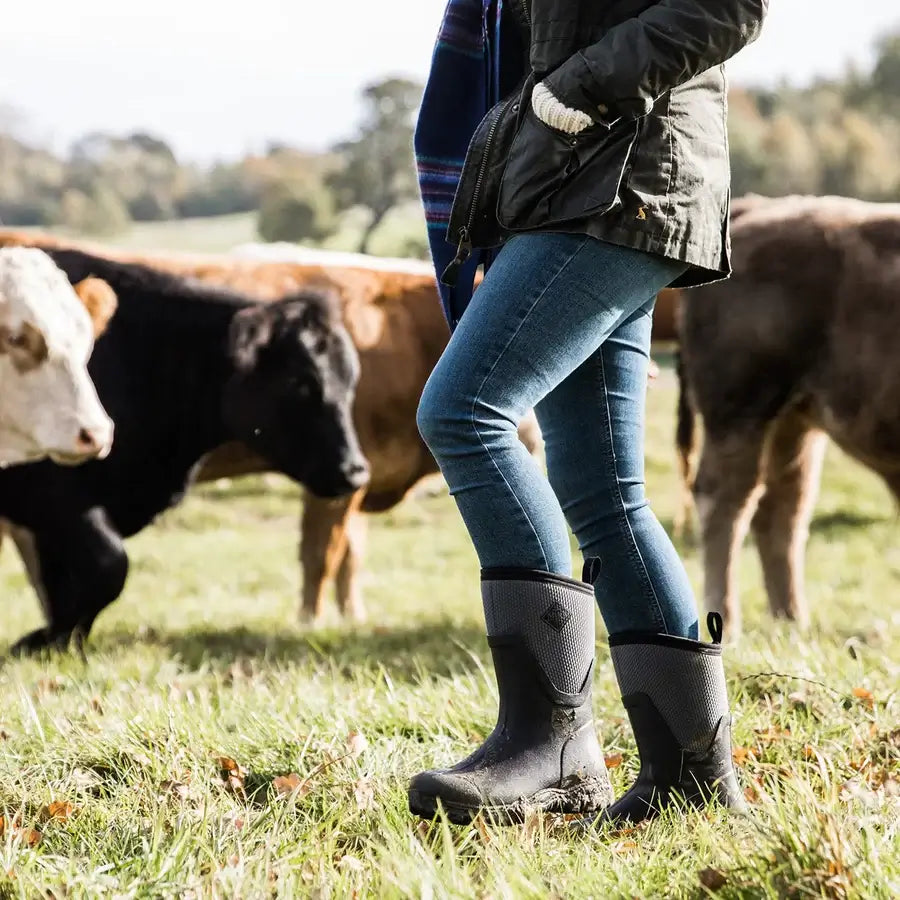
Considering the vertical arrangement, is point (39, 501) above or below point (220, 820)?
below

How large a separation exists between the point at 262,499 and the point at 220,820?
459 inches

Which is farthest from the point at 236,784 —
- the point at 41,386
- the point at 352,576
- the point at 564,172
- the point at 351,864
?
the point at 352,576

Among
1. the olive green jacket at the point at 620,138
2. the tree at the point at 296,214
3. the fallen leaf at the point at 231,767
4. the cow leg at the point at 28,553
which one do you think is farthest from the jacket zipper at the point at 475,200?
the tree at the point at 296,214

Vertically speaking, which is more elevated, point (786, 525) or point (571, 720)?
point (571, 720)

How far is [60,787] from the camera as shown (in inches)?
107

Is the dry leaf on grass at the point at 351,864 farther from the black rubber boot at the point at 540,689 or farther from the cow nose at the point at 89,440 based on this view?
the cow nose at the point at 89,440

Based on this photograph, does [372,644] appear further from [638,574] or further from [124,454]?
[638,574]

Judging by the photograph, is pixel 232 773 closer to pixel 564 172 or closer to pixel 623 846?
pixel 623 846

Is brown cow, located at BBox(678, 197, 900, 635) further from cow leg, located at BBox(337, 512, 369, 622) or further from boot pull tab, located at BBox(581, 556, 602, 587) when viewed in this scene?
boot pull tab, located at BBox(581, 556, 602, 587)

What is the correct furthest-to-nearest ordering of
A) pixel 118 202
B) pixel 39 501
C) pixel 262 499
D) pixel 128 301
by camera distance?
1. pixel 118 202
2. pixel 262 499
3. pixel 128 301
4. pixel 39 501

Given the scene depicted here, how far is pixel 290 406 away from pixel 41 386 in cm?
158

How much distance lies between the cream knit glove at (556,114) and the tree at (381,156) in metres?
25.0

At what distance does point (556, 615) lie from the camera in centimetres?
236

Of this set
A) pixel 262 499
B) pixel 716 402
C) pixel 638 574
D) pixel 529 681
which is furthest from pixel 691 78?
pixel 262 499
